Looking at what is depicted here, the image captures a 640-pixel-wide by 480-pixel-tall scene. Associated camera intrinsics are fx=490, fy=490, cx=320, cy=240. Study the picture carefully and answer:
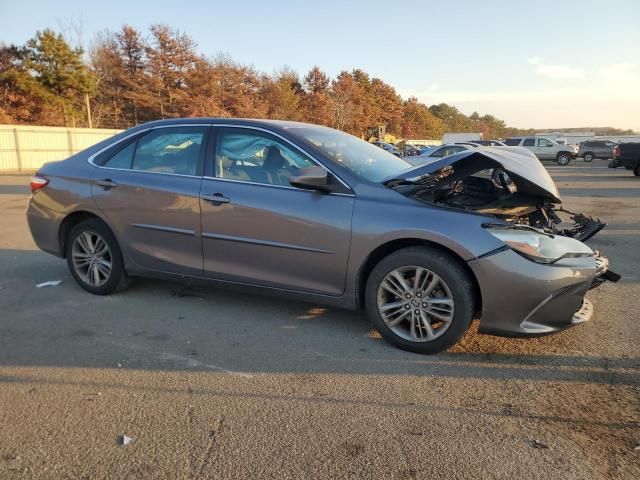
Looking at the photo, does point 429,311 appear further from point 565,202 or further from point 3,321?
point 565,202

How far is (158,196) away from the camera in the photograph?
14.4 ft

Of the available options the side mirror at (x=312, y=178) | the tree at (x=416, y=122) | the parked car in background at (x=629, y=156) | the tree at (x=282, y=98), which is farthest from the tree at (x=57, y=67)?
the tree at (x=416, y=122)

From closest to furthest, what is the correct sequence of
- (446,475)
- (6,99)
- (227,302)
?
(446,475), (227,302), (6,99)

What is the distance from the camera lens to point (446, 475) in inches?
90.0

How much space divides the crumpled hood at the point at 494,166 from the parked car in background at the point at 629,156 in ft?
67.5

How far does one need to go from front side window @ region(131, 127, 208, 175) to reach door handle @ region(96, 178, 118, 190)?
0.80ft

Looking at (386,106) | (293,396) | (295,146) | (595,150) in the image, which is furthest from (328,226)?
(386,106)

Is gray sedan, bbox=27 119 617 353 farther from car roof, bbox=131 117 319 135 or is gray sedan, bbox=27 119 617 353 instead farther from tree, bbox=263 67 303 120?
tree, bbox=263 67 303 120

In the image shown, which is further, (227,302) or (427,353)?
(227,302)

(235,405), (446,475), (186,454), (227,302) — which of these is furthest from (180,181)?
(446,475)

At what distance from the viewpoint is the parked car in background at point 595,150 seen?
131 ft

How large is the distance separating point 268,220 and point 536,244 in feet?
6.49

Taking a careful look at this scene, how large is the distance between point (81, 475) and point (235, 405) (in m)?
0.87

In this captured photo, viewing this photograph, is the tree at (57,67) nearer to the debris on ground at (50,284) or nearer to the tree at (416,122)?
the debris on ground at (50,284)
